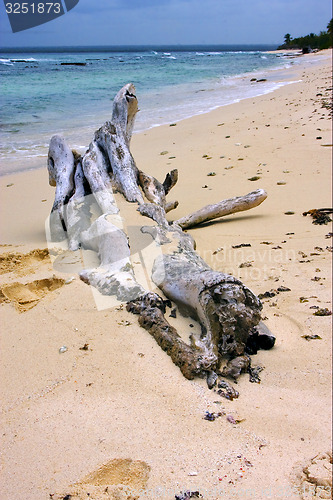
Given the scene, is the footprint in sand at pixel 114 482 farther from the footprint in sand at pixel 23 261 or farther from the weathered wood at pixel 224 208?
the weathered wood at pixel 224 208

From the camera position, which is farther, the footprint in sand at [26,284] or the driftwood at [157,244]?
the footprint in sand at [26,284]

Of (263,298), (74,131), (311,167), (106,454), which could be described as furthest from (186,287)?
(74,131)

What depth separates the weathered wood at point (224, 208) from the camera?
5.11 m

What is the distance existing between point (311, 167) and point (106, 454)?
6.10 metres

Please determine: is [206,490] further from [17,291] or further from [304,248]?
[304,248]

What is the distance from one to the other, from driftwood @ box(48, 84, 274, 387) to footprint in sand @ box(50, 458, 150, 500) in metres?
0.65

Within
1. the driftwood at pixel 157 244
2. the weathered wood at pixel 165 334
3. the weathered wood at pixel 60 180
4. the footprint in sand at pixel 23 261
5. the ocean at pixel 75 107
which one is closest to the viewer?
the weathered wood at pixel 165 334

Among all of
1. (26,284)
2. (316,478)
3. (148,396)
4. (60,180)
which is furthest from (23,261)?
(316,478)

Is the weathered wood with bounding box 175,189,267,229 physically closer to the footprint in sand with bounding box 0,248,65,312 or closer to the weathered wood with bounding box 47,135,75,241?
the weathered wood with bounding box 47,135,75,241

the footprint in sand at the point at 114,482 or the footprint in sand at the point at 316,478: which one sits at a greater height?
the footprint in sand at the point at 114,482

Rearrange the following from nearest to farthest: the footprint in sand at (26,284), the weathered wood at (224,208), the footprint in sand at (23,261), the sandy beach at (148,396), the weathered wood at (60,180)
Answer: the sandy beach at (148,396) < the footprint in sand at (26,284) < the footprint in sand at (23,261) < the weathered wood at (60,180) < the weathered wood at (224,208)

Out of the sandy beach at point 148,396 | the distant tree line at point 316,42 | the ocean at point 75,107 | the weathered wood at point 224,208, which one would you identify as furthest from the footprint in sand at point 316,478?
the distant tree line at point 316,42

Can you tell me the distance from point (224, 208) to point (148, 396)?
3.25m

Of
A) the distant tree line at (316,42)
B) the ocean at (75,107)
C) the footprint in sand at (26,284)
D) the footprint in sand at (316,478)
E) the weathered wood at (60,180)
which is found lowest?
the footprint in sand at (316,478)
